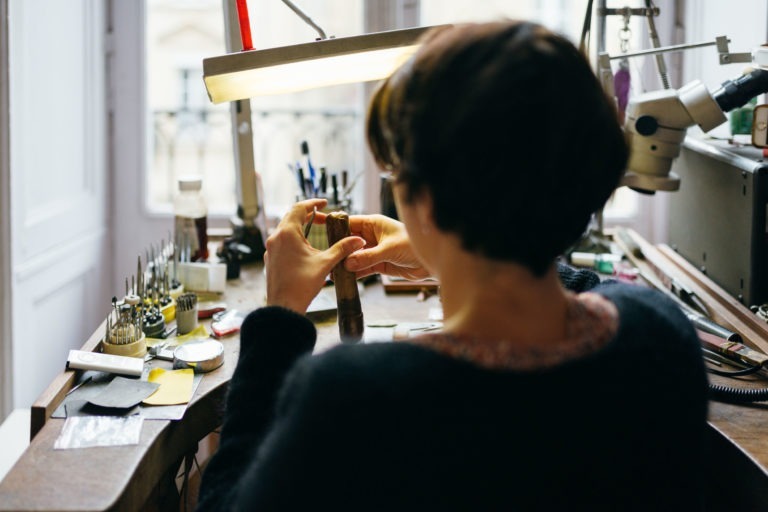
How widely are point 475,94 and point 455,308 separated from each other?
213mm

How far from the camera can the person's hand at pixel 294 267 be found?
1.11 meters

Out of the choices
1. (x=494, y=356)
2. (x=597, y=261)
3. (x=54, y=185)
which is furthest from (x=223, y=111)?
(x=494, y=356)

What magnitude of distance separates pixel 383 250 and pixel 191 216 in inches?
32.1

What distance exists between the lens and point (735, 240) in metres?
1.70

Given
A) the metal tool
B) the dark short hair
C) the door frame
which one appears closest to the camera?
the dark short hair

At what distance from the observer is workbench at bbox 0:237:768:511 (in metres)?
1.01

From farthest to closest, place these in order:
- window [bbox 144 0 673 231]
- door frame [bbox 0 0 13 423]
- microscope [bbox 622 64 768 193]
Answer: window [bbox 144 0 673 231] → door frame [bbox 0 0 13 423] → microscope [bbox 622 64 768 193]

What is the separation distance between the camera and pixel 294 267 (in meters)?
1.13

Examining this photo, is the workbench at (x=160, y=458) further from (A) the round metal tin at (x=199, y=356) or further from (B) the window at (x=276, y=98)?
(B) the window at (x=276, y=98)

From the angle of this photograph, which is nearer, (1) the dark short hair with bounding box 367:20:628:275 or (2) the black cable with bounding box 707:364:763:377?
(1) the dark short hair with bounding box 367:20:628:275

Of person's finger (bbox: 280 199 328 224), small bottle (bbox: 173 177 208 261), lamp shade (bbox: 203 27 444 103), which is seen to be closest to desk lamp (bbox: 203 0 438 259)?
lamp shade (bbox: 203 27 444 103)

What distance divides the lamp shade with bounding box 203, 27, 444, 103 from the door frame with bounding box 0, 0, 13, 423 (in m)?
1.05

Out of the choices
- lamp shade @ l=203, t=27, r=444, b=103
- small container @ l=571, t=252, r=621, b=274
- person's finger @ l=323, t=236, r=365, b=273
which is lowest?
small container @ l=571, t=252, r=621, b=274

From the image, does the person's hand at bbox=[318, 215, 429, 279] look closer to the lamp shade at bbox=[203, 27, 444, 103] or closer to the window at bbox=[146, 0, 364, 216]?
the lamp shade at bbox=[203, 27, 444, 103]
